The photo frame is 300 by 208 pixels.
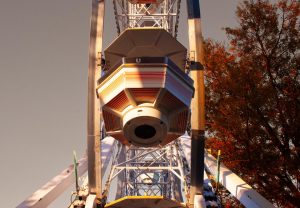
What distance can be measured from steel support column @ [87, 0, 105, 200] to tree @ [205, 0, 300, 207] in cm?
806

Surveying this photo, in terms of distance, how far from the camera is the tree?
15967 millimetres

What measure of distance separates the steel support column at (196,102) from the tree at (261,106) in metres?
6.51

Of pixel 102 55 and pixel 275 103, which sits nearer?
pixel 102 55

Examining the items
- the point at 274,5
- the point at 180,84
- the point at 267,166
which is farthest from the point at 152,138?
the point at 274,5

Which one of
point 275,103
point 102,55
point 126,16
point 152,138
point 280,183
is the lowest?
point 280,183

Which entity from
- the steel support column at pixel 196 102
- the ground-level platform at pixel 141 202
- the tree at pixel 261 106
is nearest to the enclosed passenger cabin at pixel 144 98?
the steel support column at pixel 196 102

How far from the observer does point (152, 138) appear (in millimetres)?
9320

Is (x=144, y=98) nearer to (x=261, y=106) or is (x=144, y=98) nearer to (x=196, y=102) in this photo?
(x=196, y=102)

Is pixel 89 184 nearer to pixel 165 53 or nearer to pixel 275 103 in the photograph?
pixel 165 53

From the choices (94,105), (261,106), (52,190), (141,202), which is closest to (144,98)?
(94,105)

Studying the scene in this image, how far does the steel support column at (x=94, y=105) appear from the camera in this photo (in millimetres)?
10172

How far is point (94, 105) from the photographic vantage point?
10180mm

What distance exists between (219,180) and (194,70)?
3757 mm

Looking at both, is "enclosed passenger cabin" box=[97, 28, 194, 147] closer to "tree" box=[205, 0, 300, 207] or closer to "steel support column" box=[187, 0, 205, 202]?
"steel support column" box=[187, 0, 205, 202]
